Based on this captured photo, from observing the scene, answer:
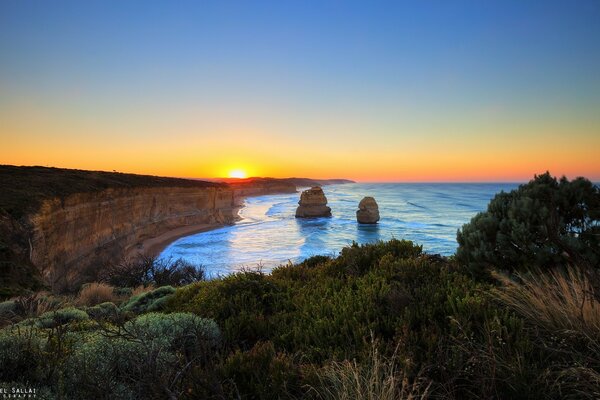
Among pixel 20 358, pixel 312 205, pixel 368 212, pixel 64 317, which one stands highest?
pixel 20 358

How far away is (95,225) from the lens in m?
28.1

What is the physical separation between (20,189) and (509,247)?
25833 mm

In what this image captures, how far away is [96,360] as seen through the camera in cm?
374

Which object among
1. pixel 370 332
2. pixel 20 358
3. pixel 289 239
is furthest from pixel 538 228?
pixel 289 239

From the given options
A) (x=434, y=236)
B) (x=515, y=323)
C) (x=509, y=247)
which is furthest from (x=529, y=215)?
(x=434, y=236)

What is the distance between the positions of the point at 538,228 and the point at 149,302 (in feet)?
27.7

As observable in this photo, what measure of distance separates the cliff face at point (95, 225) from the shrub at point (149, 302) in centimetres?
1092

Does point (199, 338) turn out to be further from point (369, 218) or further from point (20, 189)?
point (369, 218)

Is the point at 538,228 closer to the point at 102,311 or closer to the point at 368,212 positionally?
the point at 102,311

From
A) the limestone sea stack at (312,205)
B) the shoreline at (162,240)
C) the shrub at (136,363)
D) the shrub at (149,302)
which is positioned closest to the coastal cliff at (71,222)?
the shoreline at (162,240)

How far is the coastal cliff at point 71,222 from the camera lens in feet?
56.0

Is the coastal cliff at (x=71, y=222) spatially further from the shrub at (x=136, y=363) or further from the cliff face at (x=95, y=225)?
the shrub at (x=136, y=363)

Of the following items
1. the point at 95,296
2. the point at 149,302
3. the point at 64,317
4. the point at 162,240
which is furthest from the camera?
the point at 162,240

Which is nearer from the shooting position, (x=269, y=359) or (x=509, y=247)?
(x=269, y=359)
